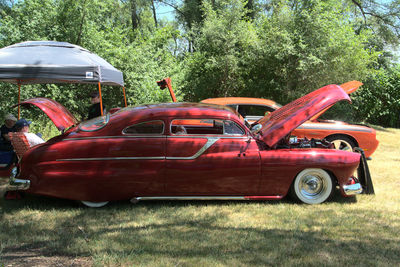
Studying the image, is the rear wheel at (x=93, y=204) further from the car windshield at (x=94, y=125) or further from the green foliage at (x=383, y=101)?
the green foliage at (x=383, y=101)

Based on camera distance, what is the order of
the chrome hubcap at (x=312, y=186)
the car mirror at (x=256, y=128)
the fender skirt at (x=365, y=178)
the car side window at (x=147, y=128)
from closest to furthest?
the car side window at (x=147, y=128)
the chrome hubcap at (x=312, y=186)
the car mirror at (x=256, y=128)
the fender skirt at (x=365, y=178)

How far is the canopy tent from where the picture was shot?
5.60 metres

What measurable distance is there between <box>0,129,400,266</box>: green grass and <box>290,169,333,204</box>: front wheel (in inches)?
6.3

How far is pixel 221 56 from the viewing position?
515 inches

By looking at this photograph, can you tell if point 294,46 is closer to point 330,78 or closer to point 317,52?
point 317,52

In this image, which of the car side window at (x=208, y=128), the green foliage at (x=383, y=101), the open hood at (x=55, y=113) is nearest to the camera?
the car side window at (x=208, y=128)

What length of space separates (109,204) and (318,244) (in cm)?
289

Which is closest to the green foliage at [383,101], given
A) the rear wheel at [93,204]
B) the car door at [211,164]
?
the car door at [211,164]

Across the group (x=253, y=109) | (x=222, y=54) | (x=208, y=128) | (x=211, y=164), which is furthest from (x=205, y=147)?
(x=222, y=54)

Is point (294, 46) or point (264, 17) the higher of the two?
point (264, 17)

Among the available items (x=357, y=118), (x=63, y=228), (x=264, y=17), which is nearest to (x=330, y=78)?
(x=264, y=17)

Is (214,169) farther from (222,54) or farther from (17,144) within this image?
(222,54)

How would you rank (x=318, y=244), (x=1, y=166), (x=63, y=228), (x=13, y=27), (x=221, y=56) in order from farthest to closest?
(x=221, y=56), (x=13, y=27), (x=1, y=166), (x=63, y=228), (x=318, y=244)

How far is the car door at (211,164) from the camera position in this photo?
4.31m
